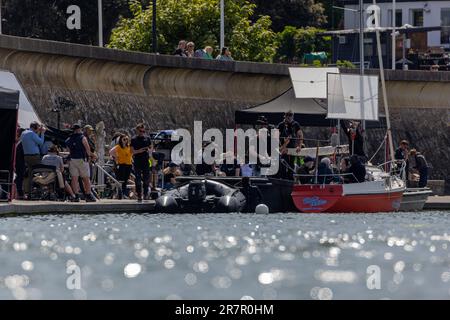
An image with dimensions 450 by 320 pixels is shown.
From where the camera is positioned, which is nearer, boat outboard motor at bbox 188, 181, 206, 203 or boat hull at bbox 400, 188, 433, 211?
boat outboard motor at bbox 188, 181, 206, 203

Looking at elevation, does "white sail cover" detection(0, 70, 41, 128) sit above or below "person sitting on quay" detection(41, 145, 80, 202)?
above

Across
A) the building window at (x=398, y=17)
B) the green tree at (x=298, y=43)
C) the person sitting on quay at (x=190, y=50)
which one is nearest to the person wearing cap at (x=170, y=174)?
the person sitting on quay at (x=190, y=50)

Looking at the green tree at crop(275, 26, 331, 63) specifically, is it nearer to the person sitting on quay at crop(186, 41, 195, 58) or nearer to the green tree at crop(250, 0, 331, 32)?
the green tree at crop(250, 0, 331, 32)

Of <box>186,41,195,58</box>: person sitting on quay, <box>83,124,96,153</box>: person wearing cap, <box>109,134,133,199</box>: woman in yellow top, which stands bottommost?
<box>109,134,133,199</box>: woman in yellow top

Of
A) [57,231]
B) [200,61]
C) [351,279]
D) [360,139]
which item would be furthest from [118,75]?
[351,279]

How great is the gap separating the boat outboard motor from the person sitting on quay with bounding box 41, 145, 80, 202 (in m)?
2.29

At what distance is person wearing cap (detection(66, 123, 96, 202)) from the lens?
32.0 meters

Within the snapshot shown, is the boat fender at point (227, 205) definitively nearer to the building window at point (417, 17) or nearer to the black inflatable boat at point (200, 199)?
the black inflatable boat at point (200, 199)

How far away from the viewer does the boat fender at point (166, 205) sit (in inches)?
1275

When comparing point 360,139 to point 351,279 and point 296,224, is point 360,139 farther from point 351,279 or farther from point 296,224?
point 351,279

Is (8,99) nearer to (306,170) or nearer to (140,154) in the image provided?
(140,154)

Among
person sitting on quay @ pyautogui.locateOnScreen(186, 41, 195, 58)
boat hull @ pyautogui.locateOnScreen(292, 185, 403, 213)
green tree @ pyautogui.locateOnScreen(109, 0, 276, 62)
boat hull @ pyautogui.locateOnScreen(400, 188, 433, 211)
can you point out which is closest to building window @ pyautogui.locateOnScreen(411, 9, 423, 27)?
green tree @ pyautogui.locateOnScreen(109, 0, 276, 62)

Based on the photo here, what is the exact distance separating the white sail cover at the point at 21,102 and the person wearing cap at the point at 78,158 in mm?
1885

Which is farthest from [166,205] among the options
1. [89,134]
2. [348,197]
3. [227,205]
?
[348,197]
